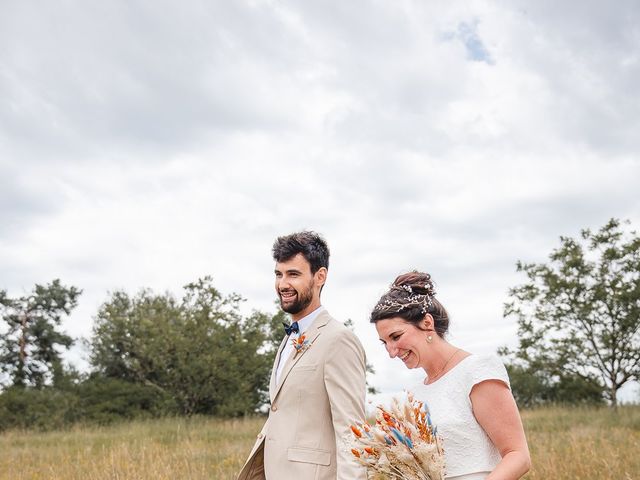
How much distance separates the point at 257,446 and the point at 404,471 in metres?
1.56

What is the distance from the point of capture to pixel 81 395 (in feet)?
76.7

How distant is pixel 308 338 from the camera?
3.46 metres

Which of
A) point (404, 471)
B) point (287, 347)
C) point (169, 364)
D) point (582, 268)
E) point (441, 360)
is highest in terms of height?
point (582, 268)

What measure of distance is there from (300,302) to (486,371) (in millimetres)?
1451

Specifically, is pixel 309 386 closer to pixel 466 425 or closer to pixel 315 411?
pixel 315 411

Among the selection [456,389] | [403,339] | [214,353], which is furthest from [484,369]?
[214,353]

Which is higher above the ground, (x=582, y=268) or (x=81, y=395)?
(x=582, y=268)

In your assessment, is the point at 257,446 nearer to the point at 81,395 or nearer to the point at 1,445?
the point at 1,445

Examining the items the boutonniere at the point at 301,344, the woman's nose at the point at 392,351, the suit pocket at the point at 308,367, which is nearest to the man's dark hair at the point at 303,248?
the boutonniere at the point at 301,344

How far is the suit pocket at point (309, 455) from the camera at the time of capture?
10.2 ft

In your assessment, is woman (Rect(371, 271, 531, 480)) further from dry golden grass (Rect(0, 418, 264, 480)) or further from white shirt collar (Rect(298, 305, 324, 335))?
dry golden grass (Rect(0, 418, 264, 480))

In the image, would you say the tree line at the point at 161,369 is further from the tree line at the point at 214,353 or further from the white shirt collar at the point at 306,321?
the white shirt collar at the point at 306,321

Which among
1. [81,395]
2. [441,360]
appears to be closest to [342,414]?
[441,360]

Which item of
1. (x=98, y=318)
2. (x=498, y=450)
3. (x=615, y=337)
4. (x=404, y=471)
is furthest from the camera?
(x=98, y=318)
